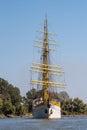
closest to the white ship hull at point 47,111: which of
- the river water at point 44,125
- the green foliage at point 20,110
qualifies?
the river water at point 44,125

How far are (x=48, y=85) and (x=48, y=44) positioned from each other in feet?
44.5

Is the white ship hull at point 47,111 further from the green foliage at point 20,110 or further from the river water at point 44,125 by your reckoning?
the green foliage at point 20,110

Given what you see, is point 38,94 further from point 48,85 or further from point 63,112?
point 63,112

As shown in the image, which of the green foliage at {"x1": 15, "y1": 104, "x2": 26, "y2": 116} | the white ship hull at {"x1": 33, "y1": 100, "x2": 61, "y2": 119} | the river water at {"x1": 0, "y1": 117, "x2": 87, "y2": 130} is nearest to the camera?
the river water at {"x1": 0, "y1": 117, "x2": 87, "y2": 130}

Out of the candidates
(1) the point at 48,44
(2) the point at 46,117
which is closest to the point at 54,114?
(2) the point at 46,117

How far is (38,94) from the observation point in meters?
145

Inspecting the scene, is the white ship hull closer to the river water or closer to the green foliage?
the river water

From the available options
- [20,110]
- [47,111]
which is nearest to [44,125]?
[47,111]

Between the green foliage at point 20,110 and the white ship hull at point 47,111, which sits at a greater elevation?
the green foliage at point 20,110

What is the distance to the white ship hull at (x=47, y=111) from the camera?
126 metres

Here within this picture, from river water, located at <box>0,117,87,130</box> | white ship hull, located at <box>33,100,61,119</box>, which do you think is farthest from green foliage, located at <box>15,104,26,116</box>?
river water, located at <box>0,117,87,130</box>

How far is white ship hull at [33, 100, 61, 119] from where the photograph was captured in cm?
12644

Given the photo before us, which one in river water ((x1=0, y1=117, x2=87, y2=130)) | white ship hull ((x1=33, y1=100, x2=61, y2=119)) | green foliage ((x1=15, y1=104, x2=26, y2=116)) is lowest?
river water ((x1=0, y1=117, x2=87, y2=130))

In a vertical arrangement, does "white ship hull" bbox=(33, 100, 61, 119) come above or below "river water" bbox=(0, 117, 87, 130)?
above
